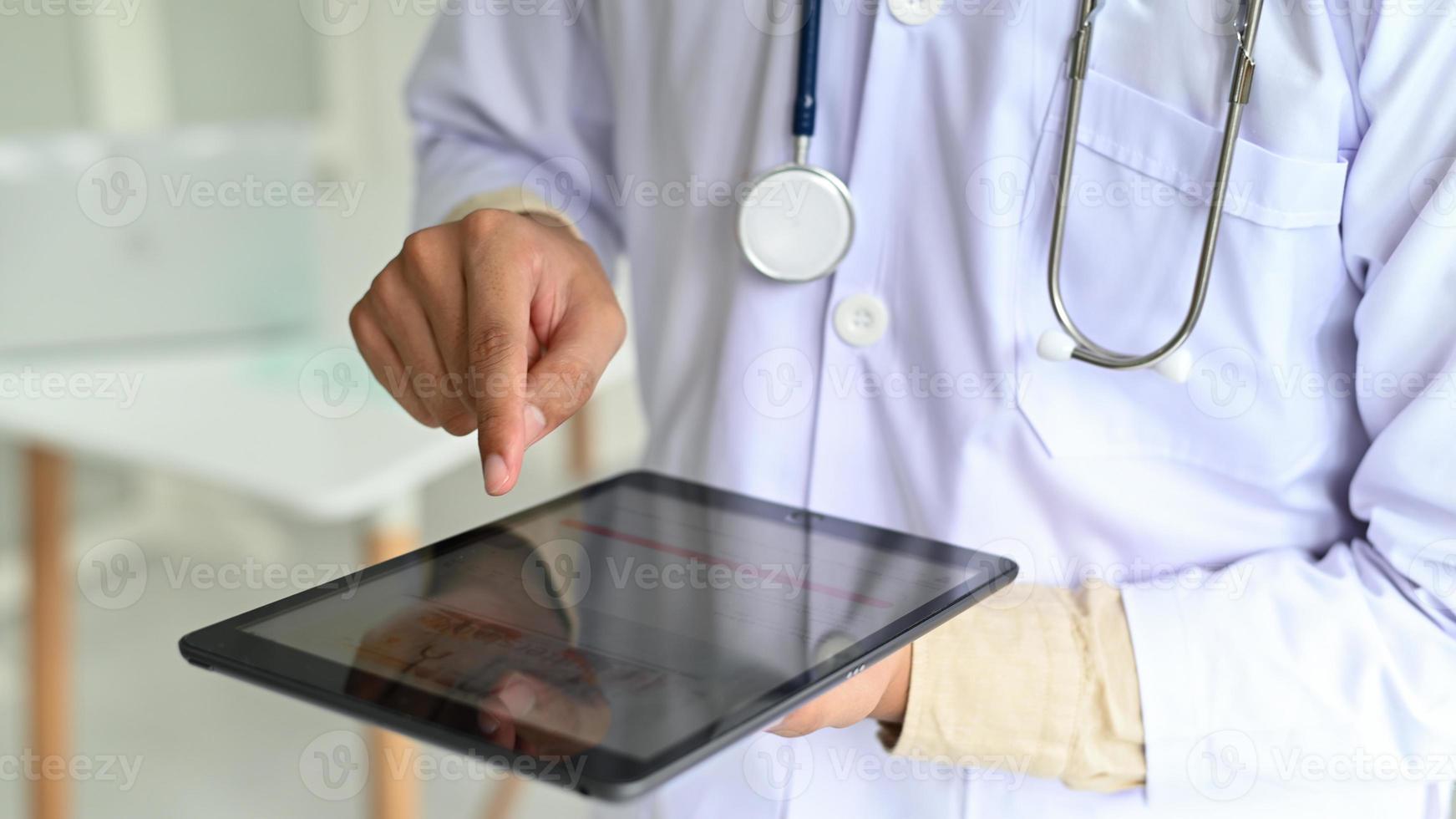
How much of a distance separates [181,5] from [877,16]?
2.27m

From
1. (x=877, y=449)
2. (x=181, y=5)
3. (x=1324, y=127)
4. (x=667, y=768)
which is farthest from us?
(x=181, y=5)

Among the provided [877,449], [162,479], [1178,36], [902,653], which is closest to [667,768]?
[902,653]

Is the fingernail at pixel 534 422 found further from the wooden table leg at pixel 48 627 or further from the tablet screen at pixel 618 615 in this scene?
the wooden table leg at pixel 48 627

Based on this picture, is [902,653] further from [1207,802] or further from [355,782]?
[355,782]

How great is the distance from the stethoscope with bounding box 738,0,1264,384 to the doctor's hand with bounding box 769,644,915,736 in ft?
0.62

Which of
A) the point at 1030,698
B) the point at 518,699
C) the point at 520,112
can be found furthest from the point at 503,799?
the point at 518,699

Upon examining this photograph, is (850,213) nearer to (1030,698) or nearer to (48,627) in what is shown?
(1030,698)

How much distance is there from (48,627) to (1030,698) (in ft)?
4.65

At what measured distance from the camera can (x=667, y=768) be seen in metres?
0.41

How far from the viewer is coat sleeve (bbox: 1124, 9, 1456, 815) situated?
2.02ft

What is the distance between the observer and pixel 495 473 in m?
0.52

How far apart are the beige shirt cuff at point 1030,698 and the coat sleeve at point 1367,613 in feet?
0.05

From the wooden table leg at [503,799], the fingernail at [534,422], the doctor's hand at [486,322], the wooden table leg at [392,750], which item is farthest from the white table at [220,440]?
the fingernail at [534,422]

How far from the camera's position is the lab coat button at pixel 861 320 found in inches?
28.0
